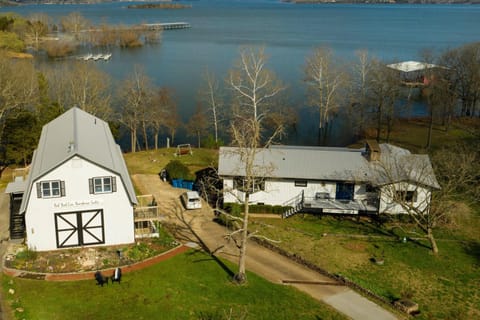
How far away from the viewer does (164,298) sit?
1126 inches

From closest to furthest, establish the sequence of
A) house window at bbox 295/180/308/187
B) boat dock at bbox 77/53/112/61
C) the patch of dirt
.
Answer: the patch of dirt, house window at bbox 295/180/308/187, boat dock at bbox 77/53/112/61

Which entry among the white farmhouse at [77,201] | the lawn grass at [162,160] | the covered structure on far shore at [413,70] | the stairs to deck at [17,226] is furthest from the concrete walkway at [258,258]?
the covered structure on far shore at [413,70]

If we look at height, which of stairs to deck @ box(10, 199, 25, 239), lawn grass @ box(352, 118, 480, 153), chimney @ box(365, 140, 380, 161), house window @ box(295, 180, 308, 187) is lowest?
stairs to deck @ box(10, 199, 25, 239)

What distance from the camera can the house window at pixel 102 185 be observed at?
112 ft

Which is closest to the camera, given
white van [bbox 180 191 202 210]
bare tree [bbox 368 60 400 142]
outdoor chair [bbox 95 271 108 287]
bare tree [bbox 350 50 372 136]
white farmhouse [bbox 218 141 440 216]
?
outdoor chair [bbox 95 271 108 287]

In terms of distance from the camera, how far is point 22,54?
391ft

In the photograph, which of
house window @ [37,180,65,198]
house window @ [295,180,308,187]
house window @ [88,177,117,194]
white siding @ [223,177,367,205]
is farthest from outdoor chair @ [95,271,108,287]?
house window @ [295,180,308,187]

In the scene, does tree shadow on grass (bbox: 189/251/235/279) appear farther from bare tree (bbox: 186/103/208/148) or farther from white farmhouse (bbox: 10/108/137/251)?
bare tree (bbox: 186/103/208/148)

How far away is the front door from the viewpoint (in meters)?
34.0

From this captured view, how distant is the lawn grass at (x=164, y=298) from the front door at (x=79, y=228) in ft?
14.9

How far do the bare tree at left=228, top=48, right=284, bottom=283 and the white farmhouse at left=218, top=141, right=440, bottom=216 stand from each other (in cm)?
108

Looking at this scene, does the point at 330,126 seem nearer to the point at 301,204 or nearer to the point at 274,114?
the point at 274,114

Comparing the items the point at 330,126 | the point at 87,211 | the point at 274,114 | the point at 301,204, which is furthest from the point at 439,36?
the point at 87,211

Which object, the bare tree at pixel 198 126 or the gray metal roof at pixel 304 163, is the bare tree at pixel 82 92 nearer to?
the bare tree at pixel 198 126
